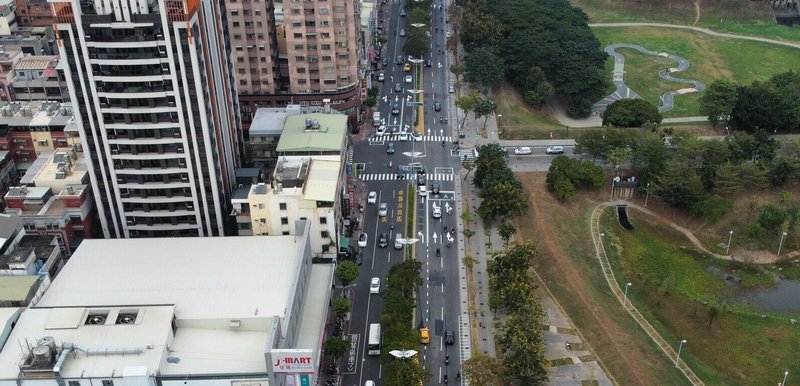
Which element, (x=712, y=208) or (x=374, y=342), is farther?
(x=712, y=208)

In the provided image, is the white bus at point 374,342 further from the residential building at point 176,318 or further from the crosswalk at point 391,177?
the crosswalk at point 391,177

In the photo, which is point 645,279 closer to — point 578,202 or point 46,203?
point 578,202

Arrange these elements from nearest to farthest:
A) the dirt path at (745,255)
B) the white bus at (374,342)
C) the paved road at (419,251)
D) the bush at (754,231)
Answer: the paved road at (419,251), the white bus at (374,342), the dirt path at (745,255), the bush at (754,231)

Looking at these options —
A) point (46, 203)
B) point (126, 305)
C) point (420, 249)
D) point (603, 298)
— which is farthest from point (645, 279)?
point (46, 203)

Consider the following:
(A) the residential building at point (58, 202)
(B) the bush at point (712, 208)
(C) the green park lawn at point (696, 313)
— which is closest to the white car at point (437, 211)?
(C) the green park lawn at point (696, 313)

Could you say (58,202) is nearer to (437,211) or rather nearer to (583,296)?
(437,211)

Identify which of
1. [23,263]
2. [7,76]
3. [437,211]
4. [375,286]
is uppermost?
[7,76]

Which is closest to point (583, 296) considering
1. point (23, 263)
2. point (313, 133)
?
point (313, 133)
